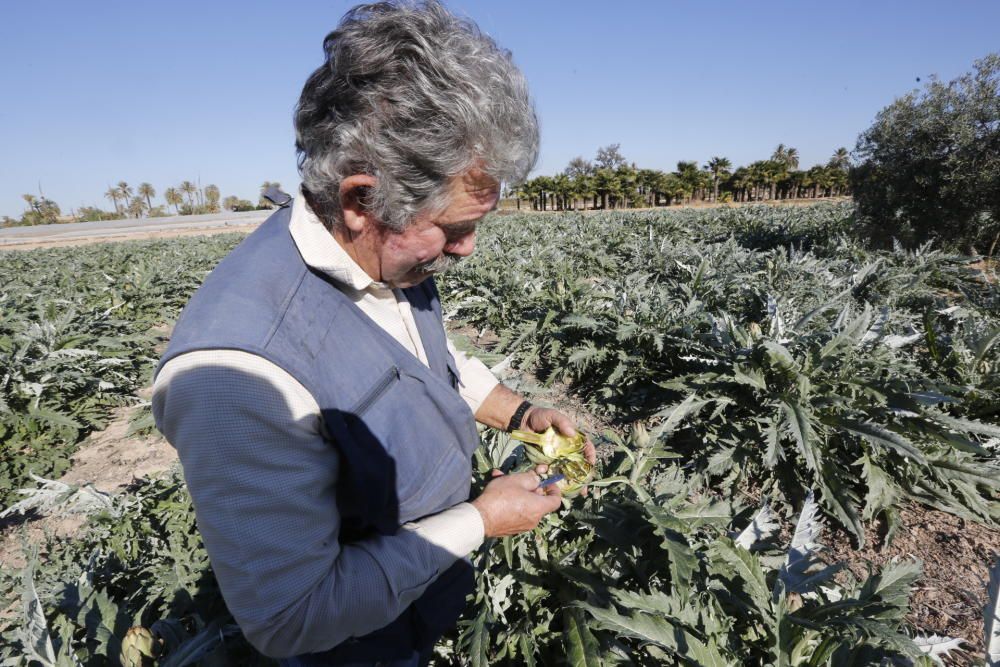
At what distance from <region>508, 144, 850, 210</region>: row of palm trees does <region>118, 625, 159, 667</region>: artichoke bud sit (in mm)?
58302

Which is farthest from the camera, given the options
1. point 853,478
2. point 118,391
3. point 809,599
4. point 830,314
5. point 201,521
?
point 118,391

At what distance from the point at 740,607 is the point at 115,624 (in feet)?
8.02

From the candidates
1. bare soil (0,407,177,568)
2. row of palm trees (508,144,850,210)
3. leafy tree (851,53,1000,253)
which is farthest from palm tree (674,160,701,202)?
bare soil (0,407,177,568)

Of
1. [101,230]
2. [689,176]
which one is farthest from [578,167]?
[101,230]

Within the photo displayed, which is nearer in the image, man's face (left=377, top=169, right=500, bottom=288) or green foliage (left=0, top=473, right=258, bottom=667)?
man's face (left=377, top=169, right=500, bottom=288)

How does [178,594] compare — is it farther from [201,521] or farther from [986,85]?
[986,85]

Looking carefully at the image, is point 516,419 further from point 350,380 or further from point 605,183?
point 605,183

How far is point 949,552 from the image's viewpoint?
280 cm

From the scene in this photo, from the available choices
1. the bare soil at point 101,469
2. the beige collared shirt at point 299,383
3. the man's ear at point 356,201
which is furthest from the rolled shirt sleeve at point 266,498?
the bare soil at point 101,469

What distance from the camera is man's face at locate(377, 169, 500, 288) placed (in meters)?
1.32

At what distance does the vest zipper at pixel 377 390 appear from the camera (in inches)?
45.3

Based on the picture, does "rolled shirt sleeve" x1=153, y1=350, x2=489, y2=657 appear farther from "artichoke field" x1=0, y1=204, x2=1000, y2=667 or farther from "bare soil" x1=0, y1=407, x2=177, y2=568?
"bare soil" x1=0, y1=407, x2=177, y2=568

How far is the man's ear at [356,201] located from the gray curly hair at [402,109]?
17mm

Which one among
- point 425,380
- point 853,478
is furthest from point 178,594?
point 853,478
